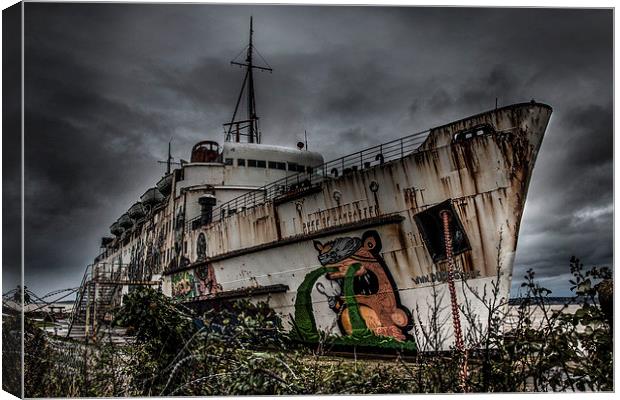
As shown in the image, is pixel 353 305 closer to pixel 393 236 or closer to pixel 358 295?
pixel 358 295

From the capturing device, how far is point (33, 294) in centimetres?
525

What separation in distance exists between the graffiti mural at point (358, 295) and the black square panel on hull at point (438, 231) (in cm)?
54

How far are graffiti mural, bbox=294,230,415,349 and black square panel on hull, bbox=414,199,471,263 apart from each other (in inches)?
21.1

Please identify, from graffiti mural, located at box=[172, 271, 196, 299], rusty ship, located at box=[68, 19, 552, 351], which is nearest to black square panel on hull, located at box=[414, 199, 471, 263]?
rusty ship, located at box=[68, 19, 552, 351]

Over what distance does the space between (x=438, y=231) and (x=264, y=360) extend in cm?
362

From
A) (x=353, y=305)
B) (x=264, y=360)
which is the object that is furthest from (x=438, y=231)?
(x=264, y=360)

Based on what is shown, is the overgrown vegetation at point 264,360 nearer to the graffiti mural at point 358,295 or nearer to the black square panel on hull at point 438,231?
the graffiti mural at point 358,295

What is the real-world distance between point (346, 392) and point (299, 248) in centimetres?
404

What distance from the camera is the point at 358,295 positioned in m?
7.05

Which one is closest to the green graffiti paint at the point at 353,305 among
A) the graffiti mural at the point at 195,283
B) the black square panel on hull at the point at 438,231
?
the black square panel on hull at the point at 438,231

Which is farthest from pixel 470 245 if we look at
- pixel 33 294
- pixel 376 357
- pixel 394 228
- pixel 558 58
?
pixel 33 294

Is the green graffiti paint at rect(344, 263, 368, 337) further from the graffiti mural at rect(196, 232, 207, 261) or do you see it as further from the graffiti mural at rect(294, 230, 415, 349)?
the graffiti mural at rect(196, 232, 207, 261)

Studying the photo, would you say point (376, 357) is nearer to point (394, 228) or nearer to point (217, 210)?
point (394, 228)

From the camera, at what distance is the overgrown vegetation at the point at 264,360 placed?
11.7 feet
